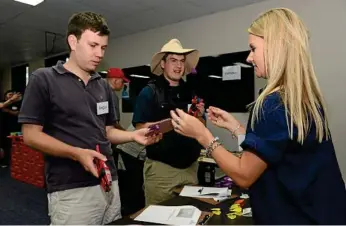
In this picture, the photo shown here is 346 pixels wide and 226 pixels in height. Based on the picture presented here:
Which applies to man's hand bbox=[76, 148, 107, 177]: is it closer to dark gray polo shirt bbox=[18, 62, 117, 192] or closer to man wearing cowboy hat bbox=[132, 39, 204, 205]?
dark gray polo shirt bbox=[18, 62, 117, 192]

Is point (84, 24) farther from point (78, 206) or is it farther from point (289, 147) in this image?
point (289, 147)

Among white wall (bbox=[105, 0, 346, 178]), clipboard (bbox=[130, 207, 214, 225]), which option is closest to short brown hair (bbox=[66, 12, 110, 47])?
clipboard (bbox=[130, 207, 214, 225])

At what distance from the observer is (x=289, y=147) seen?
0.92 metres

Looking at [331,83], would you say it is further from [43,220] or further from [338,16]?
[43,220]

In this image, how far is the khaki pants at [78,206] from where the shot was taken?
1304 mm

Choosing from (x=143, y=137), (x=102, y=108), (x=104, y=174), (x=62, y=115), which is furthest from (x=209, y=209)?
(x=62, y=115)

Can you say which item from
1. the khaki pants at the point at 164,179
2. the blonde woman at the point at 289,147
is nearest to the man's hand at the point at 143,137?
the khaki pants at the point at 164,179

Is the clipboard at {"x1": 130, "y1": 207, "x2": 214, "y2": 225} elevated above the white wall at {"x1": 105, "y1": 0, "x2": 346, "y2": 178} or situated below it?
below

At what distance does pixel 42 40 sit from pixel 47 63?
1.30 m

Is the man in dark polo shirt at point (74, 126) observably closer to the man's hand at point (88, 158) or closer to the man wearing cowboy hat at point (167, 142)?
the man's hand at point (88, 158)

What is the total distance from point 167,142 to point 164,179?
243mm

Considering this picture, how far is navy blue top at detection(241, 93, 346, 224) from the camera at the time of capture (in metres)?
0.91

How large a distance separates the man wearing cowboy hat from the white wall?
1.69 metres

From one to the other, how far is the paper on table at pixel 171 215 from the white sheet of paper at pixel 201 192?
25cm
